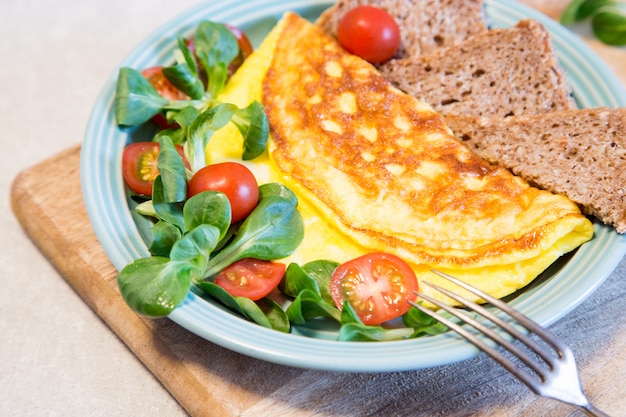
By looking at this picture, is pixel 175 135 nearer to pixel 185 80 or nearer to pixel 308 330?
pixel 185 80

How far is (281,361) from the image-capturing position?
2256mm

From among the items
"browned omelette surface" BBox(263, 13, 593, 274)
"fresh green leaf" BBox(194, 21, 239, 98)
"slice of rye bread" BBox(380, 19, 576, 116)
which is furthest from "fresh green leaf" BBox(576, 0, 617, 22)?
"fresh green leaf" BBox(194, 21, 239, 98)

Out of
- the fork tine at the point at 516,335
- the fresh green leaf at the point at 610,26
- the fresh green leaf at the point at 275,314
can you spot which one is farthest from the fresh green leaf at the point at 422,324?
the fresh green leaf at the point at 610,26

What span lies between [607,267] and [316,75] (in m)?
1.78

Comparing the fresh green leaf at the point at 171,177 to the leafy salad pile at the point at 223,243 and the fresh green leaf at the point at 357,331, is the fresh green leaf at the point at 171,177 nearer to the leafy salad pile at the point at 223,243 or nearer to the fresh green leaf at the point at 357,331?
the leafy salad pile at the point at 223,243

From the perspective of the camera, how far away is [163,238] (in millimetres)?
2537

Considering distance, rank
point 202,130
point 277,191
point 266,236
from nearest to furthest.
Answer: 1. point 266,236
2. point 277,191
3. point 202,130

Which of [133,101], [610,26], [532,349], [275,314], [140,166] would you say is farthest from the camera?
[610,26]

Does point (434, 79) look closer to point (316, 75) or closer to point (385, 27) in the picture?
point (385, 27)

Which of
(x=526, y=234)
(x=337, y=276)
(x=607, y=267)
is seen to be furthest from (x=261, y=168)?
(x=607, y=267)

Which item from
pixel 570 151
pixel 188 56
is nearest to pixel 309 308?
pixel 570 151

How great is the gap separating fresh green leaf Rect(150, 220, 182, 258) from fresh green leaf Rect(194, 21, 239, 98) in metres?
1.13

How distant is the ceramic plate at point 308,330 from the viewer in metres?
2.25

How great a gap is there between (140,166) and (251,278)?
2.98ft
